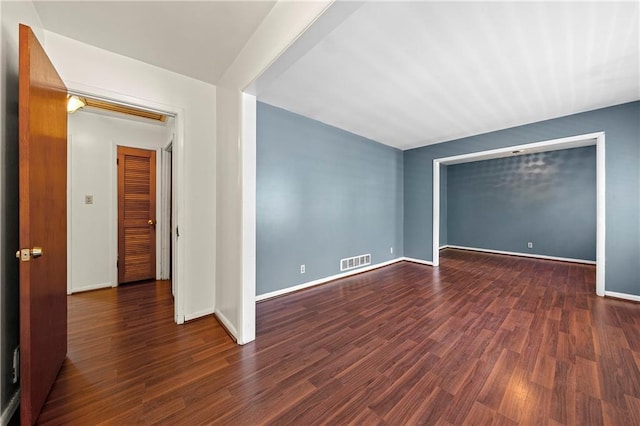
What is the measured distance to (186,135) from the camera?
2.47 meters

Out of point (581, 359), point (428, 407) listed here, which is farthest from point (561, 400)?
point (428, 407)

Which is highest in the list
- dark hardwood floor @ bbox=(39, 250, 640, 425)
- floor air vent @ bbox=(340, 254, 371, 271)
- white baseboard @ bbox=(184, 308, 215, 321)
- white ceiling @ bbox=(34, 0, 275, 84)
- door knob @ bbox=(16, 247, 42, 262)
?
white ceiling @ bbox=(34, 0, 275, 84)

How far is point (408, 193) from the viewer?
17.4ft

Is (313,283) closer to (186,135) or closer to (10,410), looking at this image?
(186,135)

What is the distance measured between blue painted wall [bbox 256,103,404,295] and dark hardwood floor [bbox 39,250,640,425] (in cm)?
68

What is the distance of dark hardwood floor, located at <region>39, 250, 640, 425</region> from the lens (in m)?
1.39

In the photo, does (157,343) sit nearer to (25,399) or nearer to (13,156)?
(25,399)

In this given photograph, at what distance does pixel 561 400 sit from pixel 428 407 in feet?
2.80

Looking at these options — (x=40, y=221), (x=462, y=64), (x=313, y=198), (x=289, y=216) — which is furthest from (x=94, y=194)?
(x=462, y=64)

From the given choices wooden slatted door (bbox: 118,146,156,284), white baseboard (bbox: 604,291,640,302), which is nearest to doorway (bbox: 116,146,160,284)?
wooden slatted door (bbox: 118,146,156,284)

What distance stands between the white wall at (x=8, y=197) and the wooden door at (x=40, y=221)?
0.13m

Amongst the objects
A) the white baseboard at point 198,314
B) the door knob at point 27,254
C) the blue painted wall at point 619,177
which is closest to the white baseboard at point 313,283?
the white baseboard at point 198,314

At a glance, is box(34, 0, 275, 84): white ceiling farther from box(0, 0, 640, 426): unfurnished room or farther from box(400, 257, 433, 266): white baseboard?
box(400, 257, 433, 266): white baseboard

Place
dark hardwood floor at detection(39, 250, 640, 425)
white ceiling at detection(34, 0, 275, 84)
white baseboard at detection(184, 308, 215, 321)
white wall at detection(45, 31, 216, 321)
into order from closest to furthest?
dark hardwood floor at detection(39, 250, 640, 425) → white ceiling at detection(34, 0, 275, 84) → white wall at detection(45, 31, 216, 321) → white baseboard at detection(184, 308, 215, 321)
